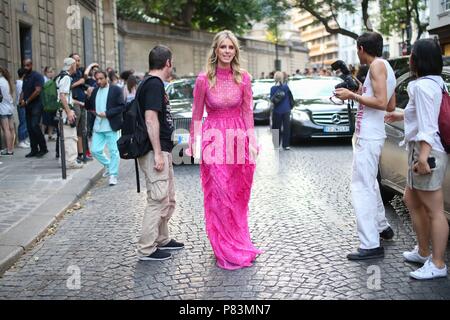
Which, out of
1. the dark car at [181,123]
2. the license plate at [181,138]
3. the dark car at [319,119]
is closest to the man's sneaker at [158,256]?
the dark car at [181,123]

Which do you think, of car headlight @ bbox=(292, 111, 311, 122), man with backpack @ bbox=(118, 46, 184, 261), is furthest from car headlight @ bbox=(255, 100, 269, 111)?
man with backpack @ bbox=(118, 46, 184, 261)

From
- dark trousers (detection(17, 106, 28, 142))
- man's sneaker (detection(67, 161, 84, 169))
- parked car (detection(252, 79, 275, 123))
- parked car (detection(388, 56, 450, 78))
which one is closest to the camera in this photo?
parked car (detection(388, 56, 450, 78))

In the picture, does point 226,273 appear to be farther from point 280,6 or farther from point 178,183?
point 280,6

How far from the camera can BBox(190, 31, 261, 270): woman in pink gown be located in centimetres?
492

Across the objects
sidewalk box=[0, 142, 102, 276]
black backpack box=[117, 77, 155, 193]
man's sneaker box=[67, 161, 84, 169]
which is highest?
black backpack box=[117, 77, 155, 193]

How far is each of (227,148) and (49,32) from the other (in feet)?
49.1

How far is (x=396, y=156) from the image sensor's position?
612 centimetres

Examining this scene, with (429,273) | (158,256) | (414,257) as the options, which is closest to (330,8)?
(414,257)

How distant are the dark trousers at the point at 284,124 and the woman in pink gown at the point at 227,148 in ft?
26.6

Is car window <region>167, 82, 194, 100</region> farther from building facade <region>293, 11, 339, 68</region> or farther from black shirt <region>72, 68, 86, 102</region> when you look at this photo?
building facade <region>293, 11, 339, 68</region>

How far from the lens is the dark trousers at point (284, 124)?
1312 cm

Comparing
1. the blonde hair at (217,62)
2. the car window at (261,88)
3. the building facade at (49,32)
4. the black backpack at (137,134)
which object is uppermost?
the building facade at (49,32)

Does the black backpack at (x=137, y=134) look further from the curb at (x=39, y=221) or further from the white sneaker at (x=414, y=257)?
the white sneaker at (x=414, y=257)

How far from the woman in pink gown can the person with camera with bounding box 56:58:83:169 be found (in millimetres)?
5458
